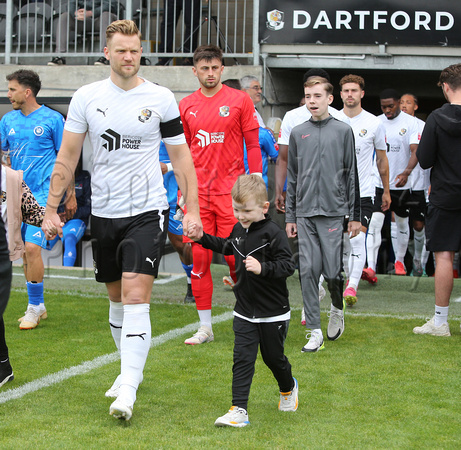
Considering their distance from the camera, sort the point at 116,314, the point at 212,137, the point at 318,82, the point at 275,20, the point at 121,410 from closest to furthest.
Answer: the point at 121,410, the point at 116,314, the point at 318,82, the point at 212,137, the point at 275,20

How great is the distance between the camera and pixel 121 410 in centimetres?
391

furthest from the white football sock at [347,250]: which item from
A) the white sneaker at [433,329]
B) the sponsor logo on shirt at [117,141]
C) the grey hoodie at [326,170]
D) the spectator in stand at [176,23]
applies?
the spectator in stand at [176,23]

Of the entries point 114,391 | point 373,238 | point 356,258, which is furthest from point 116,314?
point 373,238

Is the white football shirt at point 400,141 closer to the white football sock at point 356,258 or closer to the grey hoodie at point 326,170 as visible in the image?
the white football sock at point 356,258

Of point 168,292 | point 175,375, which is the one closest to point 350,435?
point 175,375

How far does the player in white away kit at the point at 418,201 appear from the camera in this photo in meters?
10.4

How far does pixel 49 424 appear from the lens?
13.3ft

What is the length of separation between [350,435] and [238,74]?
8.44m

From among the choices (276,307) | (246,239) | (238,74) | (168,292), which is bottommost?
(168,292)

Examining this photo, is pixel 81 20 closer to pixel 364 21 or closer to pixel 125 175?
pixel 364 21

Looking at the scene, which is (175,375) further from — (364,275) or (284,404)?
(364,275)

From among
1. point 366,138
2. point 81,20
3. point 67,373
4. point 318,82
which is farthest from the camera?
point 81,20

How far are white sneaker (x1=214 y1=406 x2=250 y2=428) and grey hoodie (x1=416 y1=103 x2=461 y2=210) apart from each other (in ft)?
10.4

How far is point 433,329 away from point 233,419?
118 inches
